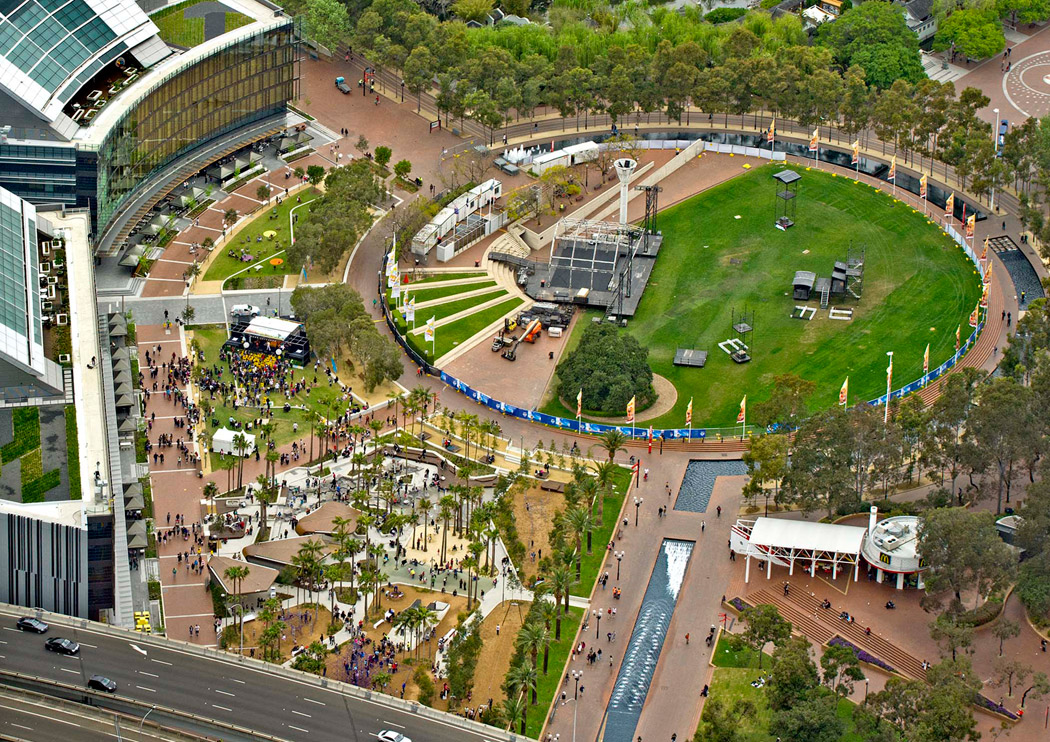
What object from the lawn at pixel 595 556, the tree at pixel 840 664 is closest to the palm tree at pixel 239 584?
the lawn at pixel 595 556

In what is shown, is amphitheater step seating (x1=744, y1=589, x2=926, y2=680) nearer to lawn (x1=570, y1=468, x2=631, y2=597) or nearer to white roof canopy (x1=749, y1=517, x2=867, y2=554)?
white roof canopy (x1=749, y1=517, x2=867, y2=554)

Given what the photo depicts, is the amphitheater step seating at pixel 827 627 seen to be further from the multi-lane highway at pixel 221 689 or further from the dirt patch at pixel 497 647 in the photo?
the multi-lane highway at pixel 221 689

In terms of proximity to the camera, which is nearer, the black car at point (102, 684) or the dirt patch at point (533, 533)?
the black car at point (102, 684)

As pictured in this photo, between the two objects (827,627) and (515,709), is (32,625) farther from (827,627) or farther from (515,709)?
(827,627)

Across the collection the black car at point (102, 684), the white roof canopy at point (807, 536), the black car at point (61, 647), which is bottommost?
the black car at point (102, 684)

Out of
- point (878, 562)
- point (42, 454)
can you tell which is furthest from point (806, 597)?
point (42, 454)

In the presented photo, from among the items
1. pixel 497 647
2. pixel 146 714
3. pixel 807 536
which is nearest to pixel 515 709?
pixel 497 647

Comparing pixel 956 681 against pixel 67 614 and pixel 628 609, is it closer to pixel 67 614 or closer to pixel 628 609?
pixel 628 609
